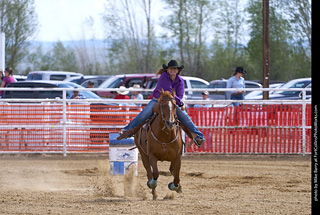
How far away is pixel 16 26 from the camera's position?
49.5m

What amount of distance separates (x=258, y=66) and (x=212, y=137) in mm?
30930

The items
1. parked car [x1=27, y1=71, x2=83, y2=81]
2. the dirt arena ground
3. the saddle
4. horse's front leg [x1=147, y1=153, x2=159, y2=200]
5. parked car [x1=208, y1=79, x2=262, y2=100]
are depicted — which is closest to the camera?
the dirt arena ground

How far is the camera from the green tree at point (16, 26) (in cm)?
4841

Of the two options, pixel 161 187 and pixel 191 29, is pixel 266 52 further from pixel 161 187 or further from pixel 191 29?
pixel 191 29

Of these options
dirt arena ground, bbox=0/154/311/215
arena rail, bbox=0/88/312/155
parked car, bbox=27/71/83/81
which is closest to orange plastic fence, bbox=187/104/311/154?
arena rail, bbox=0/88/312/155

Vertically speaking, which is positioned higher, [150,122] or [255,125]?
[150,122]

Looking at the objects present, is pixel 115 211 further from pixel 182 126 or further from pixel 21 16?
pixel 21 16

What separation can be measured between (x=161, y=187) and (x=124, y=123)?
16.7 feet

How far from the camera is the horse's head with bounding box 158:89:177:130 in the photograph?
28.2 ft

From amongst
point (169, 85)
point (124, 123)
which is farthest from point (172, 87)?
point (124, 123)

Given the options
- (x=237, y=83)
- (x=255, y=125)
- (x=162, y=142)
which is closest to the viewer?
(x=162, y=142)

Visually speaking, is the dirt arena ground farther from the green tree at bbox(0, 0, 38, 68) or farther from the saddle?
the green tree at bbox(0, 0, 38, 68)

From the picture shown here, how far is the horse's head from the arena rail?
6.72m
